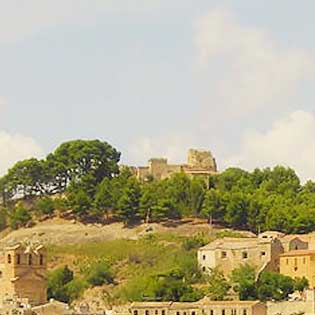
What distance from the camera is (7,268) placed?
61.2 m

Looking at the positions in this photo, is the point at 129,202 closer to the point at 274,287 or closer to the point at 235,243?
the point at 235,243

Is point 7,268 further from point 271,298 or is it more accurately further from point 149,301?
point 271,298

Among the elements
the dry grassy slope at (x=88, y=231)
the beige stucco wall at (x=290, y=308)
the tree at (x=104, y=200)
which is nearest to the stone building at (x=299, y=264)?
the beige stucco wall at (x=290, y=308)

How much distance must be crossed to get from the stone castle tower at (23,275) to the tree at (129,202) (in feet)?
31.6

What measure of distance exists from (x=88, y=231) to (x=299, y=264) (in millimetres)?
14879

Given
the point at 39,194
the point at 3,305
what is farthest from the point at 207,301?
the point at 39,194

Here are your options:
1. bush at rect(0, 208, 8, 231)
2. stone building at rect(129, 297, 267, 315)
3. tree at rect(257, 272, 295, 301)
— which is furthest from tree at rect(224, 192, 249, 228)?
stone building at rect(129, 297, 267, 315)

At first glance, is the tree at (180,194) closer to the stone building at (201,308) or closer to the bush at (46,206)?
the bush at (46,206)

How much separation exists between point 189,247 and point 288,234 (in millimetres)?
4165

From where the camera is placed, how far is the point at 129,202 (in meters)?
71.2

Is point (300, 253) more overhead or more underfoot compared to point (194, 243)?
more underfoot

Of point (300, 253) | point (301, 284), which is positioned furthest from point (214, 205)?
point (301, 284)

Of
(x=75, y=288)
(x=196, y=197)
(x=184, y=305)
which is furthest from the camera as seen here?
(x=196, y=197)

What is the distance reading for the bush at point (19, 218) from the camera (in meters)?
74.6
